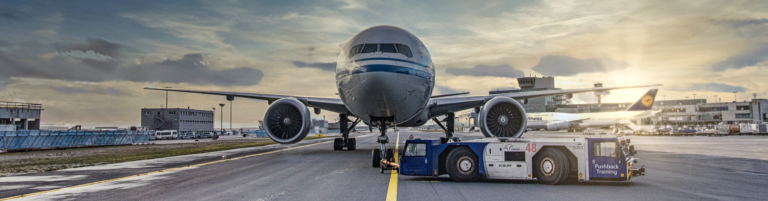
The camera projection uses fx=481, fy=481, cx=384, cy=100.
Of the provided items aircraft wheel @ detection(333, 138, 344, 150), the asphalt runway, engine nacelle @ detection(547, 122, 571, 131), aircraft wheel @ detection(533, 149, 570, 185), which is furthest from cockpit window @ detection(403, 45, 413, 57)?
engine nacelle @ detection(547, 122, 571, 131)

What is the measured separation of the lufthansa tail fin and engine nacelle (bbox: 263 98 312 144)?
7621 cm

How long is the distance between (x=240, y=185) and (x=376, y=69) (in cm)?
424

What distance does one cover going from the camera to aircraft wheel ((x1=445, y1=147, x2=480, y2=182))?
452 inches

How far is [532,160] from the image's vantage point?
11.1 m

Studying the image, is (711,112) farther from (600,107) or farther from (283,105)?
(283,105)

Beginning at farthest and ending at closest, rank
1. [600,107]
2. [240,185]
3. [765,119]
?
1. [600,107]
2. [765,119]
3. [240,185]

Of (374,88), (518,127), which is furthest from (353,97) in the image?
(518,127)

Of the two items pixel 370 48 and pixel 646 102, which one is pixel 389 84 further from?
pixel 646 102

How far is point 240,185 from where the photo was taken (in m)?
10.7

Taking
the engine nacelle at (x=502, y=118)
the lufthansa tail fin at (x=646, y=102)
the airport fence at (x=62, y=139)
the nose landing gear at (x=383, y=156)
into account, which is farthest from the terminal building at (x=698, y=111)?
the nose landing gear at (x=383, y=156)

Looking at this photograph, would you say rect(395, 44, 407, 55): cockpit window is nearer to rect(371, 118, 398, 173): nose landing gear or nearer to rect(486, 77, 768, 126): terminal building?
rect(371, 118, 398, 173): nose landing gear

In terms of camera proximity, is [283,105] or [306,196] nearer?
[306,196]

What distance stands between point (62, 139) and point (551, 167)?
1519 inches

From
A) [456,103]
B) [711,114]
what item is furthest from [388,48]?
[711,114]
